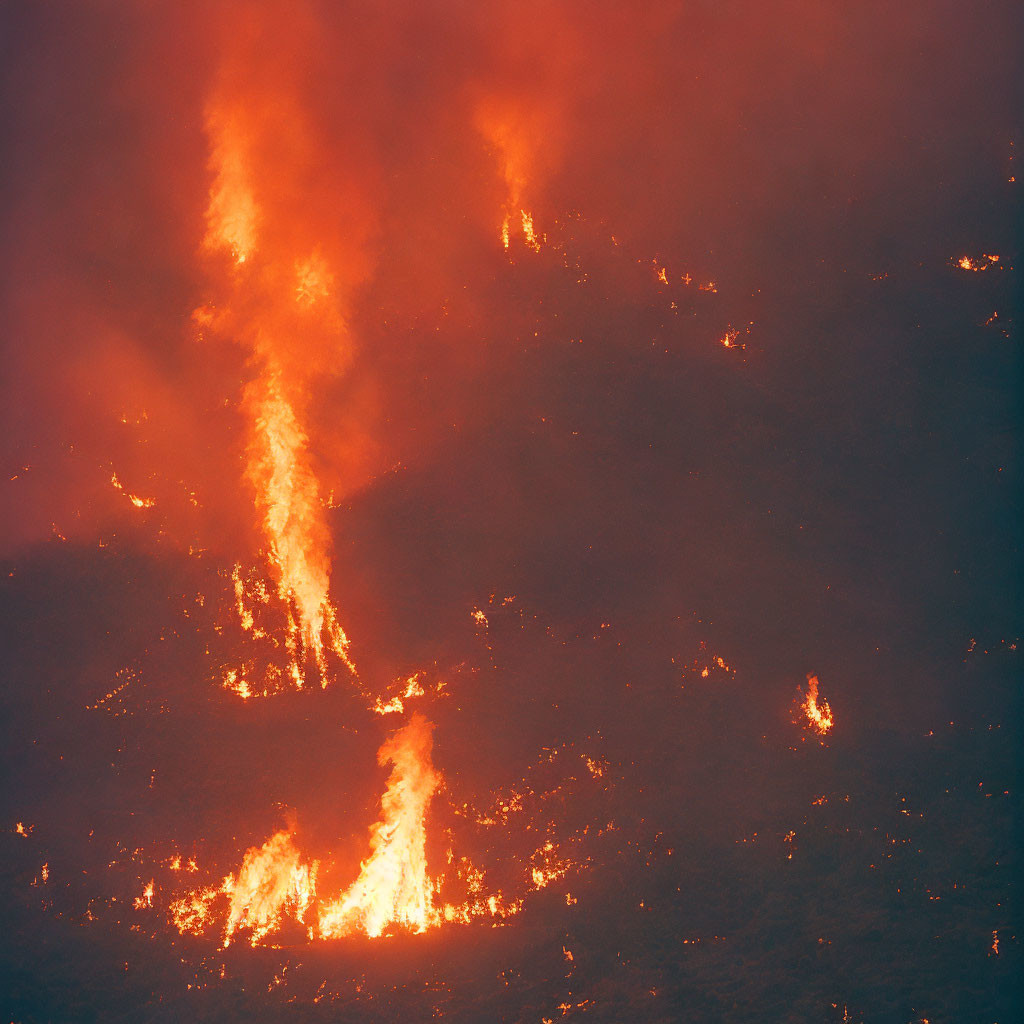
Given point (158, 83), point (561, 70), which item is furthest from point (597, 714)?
point (158, 83)

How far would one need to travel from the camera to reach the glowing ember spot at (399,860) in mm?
2807

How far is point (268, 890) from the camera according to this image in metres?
2.82

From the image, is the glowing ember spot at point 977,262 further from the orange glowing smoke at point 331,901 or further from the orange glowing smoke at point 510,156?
the orange glowing smoke at point 331,901

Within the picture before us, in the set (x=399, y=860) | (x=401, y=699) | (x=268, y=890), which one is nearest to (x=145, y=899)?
(x=268, y=890)

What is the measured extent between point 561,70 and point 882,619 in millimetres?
2586

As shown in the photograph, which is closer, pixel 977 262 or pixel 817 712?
pixel 817 712

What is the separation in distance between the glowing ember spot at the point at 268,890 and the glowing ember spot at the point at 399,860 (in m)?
0.13

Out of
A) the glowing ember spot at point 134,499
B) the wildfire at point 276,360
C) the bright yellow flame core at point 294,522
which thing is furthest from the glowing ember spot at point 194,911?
the glowing ember spot at point 134,499

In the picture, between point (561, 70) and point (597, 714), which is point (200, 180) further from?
point (597, 714)

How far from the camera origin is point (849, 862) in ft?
9.21

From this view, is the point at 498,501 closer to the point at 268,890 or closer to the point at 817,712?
the point at 817,712

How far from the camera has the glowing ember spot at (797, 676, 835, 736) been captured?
9.34 feet

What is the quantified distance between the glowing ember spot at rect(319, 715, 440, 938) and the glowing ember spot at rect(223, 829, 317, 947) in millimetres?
132

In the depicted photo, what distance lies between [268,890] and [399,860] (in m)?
0.53
